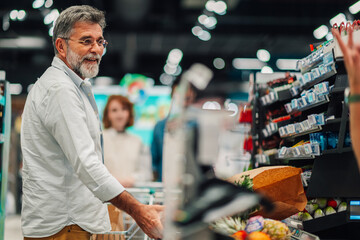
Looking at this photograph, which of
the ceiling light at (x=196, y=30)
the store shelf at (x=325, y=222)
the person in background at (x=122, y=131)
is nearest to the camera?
the store shelf at (x=325, y=222)

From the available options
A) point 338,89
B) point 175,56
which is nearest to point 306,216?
point 338,89

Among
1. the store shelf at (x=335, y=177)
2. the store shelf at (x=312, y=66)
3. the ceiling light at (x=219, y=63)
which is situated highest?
the ceiling light at (x=219, y=63)

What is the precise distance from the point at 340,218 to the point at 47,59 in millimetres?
17543

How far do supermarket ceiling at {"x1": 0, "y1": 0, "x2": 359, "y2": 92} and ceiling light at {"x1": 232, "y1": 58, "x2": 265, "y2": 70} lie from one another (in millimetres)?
659

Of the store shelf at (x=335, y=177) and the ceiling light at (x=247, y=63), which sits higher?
the ceiling light at (x=247, y=63)

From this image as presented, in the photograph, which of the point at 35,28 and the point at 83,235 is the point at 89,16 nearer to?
the point at 83,235

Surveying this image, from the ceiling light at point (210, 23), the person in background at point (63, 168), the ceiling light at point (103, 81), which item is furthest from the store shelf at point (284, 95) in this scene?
the ceiling light at point (103, 81)

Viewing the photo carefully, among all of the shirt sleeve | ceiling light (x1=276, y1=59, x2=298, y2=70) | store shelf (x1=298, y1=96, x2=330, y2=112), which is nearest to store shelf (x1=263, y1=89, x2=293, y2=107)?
store shelf (x1=298, y1=96, x2=330, y2=112)

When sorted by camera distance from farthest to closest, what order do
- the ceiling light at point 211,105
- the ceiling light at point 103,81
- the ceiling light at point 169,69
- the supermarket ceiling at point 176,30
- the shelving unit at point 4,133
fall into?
the ceiling light at point 103,81
the ceiling light at point 169,69
the supermarket ceiling at point 176,30
the shelving unit at point 4,133
the ceiling light at point 211,105

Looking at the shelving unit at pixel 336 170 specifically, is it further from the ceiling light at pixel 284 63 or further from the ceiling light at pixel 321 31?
the ceiling light at pixel 284 63

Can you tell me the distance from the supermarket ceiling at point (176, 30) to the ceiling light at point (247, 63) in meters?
0.66

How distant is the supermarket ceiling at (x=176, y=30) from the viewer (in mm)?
12953

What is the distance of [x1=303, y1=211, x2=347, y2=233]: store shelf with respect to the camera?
3.16 meters

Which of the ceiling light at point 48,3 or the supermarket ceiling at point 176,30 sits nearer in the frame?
the ceiling light at point 48,3
